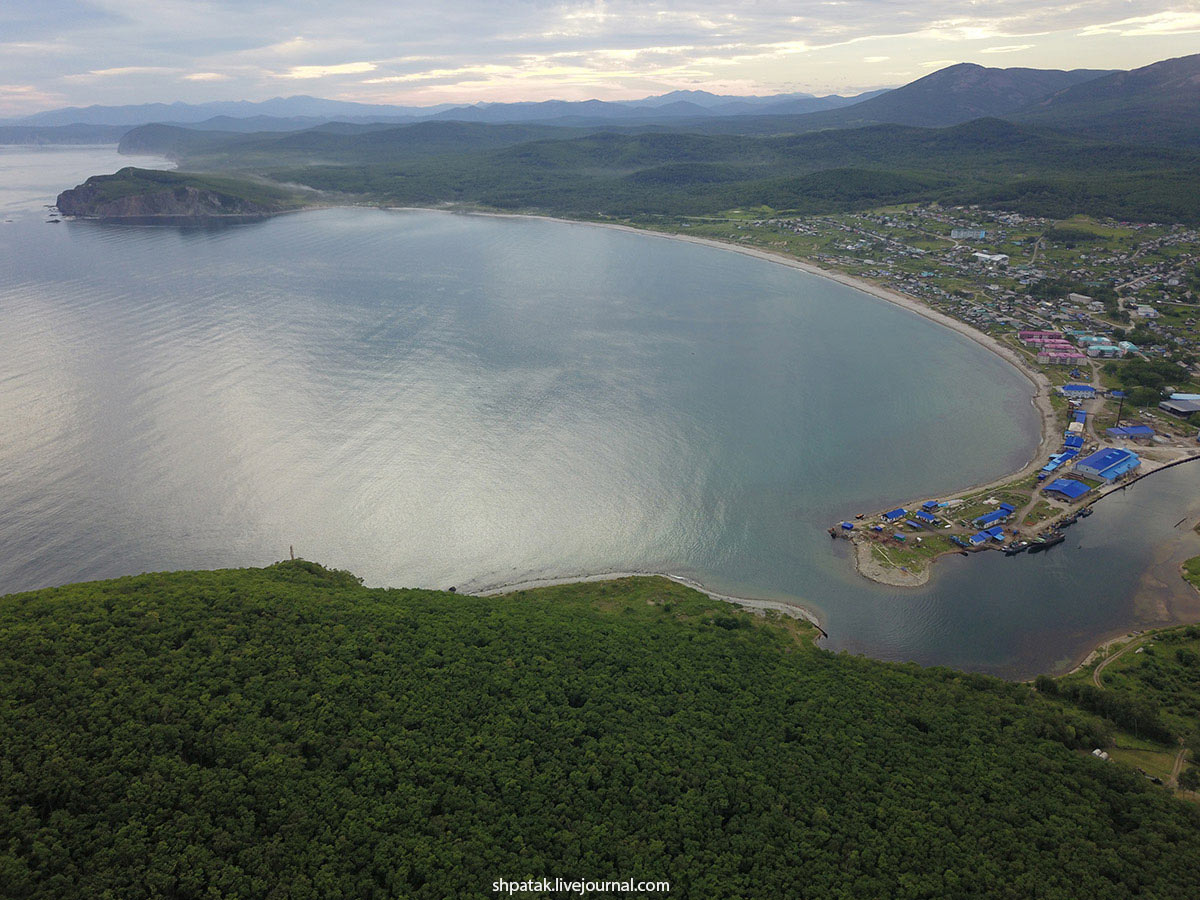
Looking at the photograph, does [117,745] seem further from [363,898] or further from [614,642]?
[614,642]

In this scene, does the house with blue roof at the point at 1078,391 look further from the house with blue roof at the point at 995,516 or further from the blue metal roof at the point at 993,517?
the blue metal roof at the point at 993,517

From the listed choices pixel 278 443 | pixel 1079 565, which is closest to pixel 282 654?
pixel 278 443

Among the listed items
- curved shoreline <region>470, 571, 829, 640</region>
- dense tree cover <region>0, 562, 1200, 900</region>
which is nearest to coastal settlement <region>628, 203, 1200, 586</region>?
curved shoreline <region>470, 571, 829, 640</region>

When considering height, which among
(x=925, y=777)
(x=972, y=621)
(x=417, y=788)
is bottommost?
(x=972, y=621)

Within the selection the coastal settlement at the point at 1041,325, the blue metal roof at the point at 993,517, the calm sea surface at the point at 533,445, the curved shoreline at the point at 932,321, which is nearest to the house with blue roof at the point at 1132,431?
the coastal settlement at the point at 1041,325

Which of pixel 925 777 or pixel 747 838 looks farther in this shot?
pixel 925 777

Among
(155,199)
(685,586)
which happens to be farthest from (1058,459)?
(155,199)

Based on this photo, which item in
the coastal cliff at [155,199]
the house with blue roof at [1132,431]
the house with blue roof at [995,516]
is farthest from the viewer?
the coastal cliff at [155,199]
